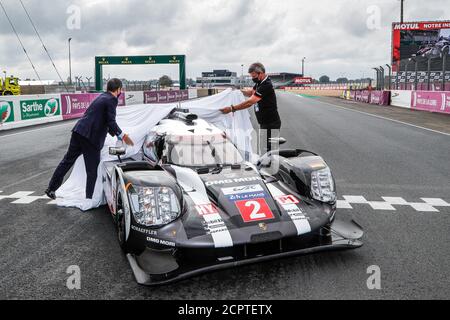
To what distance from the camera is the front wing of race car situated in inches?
120

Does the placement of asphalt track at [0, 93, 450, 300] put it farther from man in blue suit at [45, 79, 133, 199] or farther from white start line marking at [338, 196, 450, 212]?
man in blue suit at [45, 79, 133, 199]

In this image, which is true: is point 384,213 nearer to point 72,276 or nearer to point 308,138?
point 72,276

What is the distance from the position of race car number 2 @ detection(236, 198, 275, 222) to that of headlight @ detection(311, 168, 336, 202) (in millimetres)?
592

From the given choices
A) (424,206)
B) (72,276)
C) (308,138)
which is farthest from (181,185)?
(308,138)

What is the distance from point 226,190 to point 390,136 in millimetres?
10011

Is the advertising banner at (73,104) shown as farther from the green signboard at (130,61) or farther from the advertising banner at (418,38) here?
the advertising banner at (418,38)

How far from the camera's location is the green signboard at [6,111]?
15383mm

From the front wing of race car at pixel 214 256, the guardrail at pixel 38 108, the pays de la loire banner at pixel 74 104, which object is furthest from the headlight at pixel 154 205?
the pays de la loire banner at pixel 74 104

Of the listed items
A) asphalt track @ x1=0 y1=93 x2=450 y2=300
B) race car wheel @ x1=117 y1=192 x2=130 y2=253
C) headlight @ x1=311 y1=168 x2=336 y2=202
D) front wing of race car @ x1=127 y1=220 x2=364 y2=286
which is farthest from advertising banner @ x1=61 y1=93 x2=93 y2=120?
front wing of race car @ x1=127 y1=220 x2=364 y2=286

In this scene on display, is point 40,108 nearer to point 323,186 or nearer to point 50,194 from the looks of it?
point 50,194

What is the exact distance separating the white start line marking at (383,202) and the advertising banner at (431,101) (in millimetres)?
17690

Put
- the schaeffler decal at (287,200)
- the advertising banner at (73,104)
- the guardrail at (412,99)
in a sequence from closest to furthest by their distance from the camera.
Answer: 1. the schaeffler decal at (287,200)
2. the advertising banner at (73,104)
3. the guardrail at (412,99)

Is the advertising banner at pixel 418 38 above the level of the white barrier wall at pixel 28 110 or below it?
above

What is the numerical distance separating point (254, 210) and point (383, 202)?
2622 millimetres
